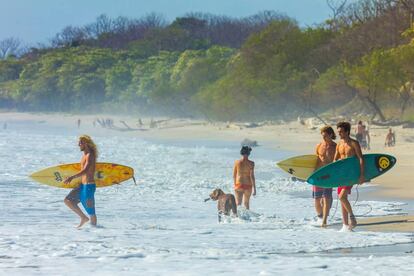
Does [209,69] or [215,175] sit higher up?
[209,69]

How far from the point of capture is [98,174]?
Result: 1212 cm

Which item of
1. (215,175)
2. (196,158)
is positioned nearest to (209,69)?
(196,158)

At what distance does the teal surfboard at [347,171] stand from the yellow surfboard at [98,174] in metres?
2.93

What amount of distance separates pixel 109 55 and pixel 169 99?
103ft

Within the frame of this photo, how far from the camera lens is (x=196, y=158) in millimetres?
27391

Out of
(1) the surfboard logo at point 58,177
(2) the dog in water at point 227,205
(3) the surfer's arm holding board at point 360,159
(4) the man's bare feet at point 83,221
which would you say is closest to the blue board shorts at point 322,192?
(3) the surfer's arm holding board at point 360,159

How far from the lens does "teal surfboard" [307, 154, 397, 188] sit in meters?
9.94

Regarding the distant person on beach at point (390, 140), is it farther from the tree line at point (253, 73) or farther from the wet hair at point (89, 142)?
the wet hair at point (89, 142)

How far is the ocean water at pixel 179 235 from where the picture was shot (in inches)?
300

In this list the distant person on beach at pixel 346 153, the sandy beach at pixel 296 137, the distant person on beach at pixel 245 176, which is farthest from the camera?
the sandy beach at pixel 296 137

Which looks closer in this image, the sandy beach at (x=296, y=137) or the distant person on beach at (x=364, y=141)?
the sandy beach at (x=296, y=137)

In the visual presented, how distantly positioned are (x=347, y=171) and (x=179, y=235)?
1920 millimetres

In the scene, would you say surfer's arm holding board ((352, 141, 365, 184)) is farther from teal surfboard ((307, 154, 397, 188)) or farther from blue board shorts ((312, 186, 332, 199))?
blue board shorts ((312, 186, 332, 199))

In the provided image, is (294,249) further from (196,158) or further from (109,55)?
(109,55)
